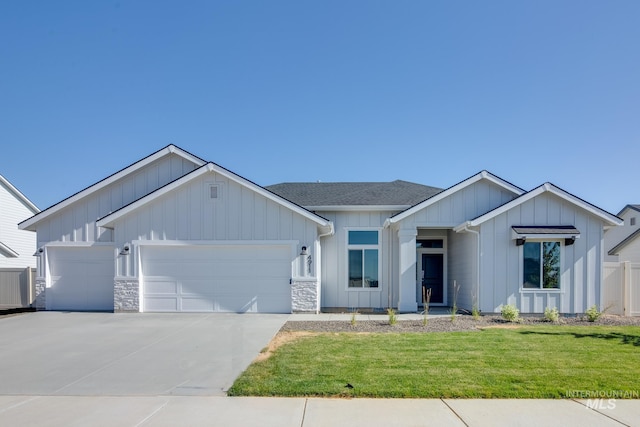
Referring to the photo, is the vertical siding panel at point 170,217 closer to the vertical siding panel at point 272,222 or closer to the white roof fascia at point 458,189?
the vertical siding panel at point 272,222

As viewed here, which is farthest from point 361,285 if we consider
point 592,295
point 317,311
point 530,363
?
point 530,363

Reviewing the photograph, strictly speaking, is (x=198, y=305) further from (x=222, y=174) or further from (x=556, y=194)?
(x=556, y=194)

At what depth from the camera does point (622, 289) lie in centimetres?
1372

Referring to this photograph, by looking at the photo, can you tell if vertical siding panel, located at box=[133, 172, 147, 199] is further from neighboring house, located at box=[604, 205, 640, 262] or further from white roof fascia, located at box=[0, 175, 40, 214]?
neighboring house, located at box=[604, 205, 640, 262]

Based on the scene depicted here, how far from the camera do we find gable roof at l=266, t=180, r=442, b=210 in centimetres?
1551

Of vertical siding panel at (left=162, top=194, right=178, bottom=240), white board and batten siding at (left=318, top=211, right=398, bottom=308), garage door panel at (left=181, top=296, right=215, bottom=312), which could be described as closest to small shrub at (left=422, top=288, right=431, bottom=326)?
white board and batten siding at (left=318, top=211, right=398, bottom=308)

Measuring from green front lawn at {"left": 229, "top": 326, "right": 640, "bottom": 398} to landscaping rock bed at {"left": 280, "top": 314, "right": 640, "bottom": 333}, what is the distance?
3.21 ft

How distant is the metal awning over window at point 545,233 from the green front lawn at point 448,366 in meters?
3.66

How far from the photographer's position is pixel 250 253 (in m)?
13.9

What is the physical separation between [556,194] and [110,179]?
15056 mm

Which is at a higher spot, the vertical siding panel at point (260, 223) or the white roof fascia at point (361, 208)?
the white roof fascia at point (361, 208)

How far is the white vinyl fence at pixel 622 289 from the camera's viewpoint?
13609 millimetres

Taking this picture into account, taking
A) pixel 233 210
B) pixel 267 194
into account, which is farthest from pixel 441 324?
pixel 233 210

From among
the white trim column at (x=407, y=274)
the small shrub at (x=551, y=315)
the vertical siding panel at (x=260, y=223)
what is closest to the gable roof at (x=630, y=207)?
the small shrub at (x=551, y=315)
